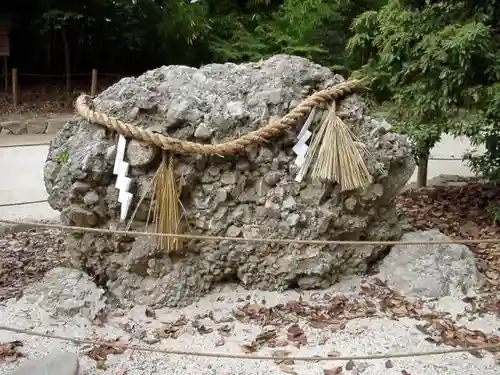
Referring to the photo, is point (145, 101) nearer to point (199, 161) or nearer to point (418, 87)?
point (199, 161)

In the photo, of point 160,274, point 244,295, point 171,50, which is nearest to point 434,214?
point 244,295

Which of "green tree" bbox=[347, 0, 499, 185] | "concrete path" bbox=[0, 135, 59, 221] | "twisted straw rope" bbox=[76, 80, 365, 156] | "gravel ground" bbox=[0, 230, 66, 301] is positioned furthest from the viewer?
"concrete path" bbox=[0, 135, 59, 221]

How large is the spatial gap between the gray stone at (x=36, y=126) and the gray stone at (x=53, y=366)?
766 cm

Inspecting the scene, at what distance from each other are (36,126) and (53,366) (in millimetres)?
7800

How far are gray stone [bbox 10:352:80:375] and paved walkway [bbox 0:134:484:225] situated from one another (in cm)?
264

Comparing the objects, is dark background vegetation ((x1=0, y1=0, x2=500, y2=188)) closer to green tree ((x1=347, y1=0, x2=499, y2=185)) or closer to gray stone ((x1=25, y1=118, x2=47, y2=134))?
green tree ((x1=347, y1=0, x2=499, y2=185))

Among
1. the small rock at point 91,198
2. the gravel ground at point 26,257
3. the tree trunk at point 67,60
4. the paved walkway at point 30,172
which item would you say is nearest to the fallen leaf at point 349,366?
the small rock at point 91,198

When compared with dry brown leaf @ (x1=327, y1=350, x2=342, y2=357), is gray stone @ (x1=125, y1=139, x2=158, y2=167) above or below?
above

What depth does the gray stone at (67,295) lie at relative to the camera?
321 cm

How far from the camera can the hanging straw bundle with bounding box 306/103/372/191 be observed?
329cm

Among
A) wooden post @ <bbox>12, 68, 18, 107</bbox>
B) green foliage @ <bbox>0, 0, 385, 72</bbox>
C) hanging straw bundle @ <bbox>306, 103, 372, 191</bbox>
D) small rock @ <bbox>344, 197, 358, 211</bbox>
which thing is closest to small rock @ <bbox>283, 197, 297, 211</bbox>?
hanging straw bundle @ <bbox>306, 103, 372, 191</bbox>

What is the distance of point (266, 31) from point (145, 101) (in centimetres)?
828

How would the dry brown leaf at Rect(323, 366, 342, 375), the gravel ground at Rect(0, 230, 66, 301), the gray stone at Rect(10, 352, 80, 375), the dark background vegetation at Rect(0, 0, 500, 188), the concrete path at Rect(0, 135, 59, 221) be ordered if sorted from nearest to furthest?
the gray stone at Rect(10, 352, 80, 375) < the dry brown leaf at Rect(323, 366, 342, 375) < the gravel ground at Rect(0, 230, 66, 301) < the concrete path at Rect(0, 135, 59, 221) < the dark background vegetation at Rect(0, 0, 500, 188)

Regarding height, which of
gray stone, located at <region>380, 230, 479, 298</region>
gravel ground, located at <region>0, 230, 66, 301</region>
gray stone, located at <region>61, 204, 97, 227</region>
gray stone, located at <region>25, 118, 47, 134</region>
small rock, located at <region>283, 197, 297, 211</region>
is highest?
gray stone, located at <region>25, 118, 47, 134</region>
